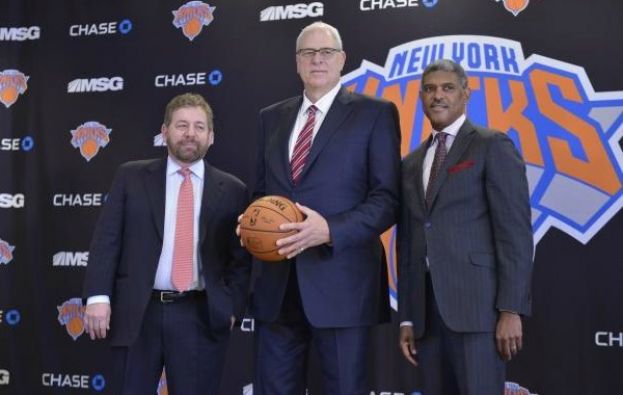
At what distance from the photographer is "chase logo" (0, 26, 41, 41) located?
16.3 feet

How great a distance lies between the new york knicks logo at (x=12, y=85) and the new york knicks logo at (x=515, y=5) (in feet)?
10.8

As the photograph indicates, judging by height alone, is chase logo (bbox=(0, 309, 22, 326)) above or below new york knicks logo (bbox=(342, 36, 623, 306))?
below

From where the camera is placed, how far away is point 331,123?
2586 mm

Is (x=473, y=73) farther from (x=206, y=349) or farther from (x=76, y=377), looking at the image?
(x=76, y=377)

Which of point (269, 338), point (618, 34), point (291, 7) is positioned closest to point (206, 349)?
point (269, 338)

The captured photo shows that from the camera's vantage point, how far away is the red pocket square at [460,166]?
2496 mm

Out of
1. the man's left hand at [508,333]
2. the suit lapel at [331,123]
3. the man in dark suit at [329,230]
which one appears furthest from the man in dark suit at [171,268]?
the man's left hand at [508,333]

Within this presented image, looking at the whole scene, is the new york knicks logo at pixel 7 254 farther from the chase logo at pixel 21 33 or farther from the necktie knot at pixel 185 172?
the necktie knot at pixel 185 172

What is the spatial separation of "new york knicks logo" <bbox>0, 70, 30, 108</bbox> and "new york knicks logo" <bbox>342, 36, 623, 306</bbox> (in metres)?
2.71

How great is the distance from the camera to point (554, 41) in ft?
12.6

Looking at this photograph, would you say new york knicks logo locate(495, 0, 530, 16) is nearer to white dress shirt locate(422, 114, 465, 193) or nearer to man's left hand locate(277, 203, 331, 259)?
white dress shirt locate(422, 114, 465, 193)

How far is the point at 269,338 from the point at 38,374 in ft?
9.30

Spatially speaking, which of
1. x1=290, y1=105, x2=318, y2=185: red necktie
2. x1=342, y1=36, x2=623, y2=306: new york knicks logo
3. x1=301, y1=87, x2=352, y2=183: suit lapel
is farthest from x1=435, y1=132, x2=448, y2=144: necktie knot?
x1=342, y1=36, x2=623, y2=306: new york knicks logo

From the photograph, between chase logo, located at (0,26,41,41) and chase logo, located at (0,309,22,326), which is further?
chase logo, located at (0,26,41,41)
